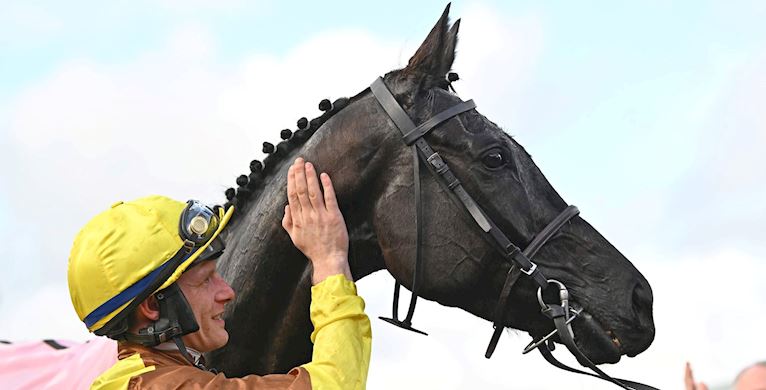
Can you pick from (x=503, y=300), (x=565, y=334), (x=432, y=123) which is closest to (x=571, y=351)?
(x=565, y=334)

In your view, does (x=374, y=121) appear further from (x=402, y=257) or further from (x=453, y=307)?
(x=453, y=307)

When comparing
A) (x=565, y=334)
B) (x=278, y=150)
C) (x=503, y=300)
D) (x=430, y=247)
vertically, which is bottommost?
(x=565, y=334)

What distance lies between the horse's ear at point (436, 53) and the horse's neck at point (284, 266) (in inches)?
17.6

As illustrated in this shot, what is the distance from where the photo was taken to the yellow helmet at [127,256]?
3.34 meters

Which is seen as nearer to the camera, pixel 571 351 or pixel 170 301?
pixel 170 301

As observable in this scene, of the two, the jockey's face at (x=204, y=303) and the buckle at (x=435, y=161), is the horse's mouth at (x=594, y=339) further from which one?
the jockey's face at (x=204, y=303)

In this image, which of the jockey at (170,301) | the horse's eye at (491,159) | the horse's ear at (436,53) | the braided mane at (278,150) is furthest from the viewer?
the braided mane at (278,150)

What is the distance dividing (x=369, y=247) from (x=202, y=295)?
130cm

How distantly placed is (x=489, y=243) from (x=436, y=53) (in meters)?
1.10

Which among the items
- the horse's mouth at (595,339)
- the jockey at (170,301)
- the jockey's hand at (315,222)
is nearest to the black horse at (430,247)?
the horse's mouth at (595,339)

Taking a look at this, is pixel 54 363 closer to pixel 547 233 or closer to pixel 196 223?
pixel 196 223

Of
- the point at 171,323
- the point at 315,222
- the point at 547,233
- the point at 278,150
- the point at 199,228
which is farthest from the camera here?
the point at 278,150

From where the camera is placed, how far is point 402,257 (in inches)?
177

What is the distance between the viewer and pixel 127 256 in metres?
3.35
